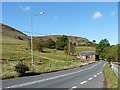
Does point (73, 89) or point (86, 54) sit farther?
point (86, 54)

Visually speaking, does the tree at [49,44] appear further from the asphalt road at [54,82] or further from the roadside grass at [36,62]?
the asphalt road at [54,82]

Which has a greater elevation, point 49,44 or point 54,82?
point 49,44

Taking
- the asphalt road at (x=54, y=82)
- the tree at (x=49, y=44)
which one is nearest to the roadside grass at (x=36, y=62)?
the asphalt road at (x=54, y=82)

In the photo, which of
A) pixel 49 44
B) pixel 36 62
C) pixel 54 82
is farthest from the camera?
pixel 49 44

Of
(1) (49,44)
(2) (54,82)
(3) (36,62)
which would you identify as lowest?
(3) (36,62)

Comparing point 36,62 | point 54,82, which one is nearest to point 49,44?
point 36,62

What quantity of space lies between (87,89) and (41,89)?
2587 millimetres

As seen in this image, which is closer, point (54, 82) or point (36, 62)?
point (54, 82)

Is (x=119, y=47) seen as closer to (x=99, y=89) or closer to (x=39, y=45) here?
(x=99, y=89)

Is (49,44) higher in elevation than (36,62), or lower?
higher

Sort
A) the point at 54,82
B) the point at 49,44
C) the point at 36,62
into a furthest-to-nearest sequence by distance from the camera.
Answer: the point at 49,44, the point at 36,62, the point at 54,82

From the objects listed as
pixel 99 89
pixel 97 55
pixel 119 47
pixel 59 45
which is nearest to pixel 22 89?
pixel 99 89

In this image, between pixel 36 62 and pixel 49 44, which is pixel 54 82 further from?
pixel 49 44

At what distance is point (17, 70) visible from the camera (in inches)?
1383
